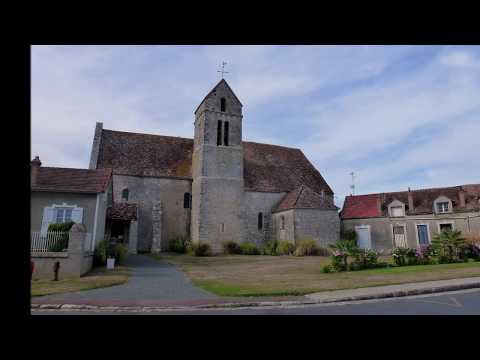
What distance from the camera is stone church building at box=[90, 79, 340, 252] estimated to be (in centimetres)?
2422

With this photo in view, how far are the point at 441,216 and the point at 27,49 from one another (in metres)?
28.0

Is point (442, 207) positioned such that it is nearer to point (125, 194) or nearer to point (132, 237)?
point (132, 237)

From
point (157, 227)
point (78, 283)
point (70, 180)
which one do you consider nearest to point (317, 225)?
point (157, 227)

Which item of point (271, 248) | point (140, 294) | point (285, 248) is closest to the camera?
point (140, 294)

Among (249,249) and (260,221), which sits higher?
→ (260,221)

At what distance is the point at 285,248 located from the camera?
2314 centimetres

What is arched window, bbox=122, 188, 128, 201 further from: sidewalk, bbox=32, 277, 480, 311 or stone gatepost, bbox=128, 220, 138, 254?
sidewalk, bbox=32, 277, 480, 311

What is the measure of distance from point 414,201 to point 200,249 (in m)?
17.0

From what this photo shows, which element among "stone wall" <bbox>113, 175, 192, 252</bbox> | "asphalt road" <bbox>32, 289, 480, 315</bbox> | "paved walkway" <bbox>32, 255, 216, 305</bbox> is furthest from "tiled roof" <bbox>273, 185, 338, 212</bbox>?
"asphalt road" <bbox>32, 289, 480, 315</bbox>

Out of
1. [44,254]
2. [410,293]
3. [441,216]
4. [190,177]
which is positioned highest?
[190,177]

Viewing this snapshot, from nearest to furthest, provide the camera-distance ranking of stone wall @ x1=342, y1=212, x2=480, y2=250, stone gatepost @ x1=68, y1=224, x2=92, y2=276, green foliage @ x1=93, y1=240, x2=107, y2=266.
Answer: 1. stone gatepost @ x1=68, y1=224, x2=92, y2=276
2. green foliage @ x1=93, y1=240, x2=107, y2=266
3. stone wall @ x1=342, y1=212, x2=480, y2=250

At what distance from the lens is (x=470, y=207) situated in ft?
76.7

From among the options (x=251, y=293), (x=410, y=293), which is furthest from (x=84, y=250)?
(x=410, y=293)
